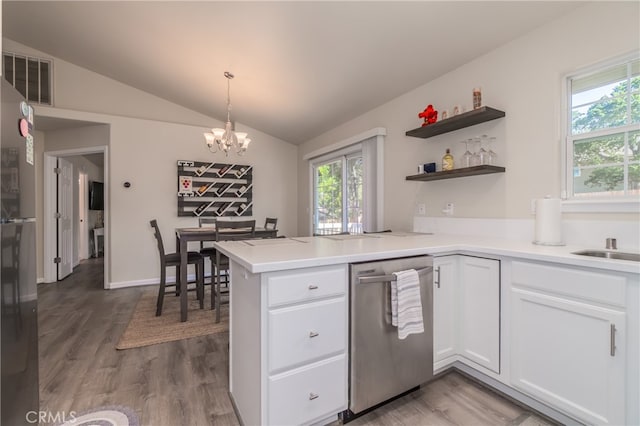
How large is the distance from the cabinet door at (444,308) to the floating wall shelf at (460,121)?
3.67 feet

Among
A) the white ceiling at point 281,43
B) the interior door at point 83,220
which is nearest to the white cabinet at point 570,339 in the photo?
the white ceiling at point 281,43

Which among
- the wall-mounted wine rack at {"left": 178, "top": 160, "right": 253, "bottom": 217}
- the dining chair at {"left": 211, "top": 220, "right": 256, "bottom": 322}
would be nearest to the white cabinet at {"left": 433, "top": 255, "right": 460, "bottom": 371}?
the dining chair at {"left": 211, "top": 220, "right": 256, "bottom": 322}

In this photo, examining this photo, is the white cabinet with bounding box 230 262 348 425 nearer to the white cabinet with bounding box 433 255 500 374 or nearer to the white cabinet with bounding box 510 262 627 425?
the white cabinet with bounding box 433 255 500 374

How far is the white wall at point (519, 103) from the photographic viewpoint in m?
1.84

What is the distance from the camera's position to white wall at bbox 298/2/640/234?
184 cm

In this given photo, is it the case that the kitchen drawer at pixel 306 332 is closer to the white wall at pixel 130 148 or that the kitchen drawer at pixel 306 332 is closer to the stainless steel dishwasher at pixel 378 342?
the stainless steel dishwasher at pixel 378 342

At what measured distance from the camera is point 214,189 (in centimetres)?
493

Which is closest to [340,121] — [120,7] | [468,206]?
[468,206]

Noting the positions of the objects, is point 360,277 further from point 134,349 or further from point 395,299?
point 134,349

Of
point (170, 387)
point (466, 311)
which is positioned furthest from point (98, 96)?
point (466, 311)

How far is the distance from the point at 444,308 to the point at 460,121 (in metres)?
1.47

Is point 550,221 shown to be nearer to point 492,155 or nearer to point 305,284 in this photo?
point 492,155

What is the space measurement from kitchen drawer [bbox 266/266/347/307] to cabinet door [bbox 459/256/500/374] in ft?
3.03

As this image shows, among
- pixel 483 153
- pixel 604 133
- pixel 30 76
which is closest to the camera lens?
pixel 604 133
